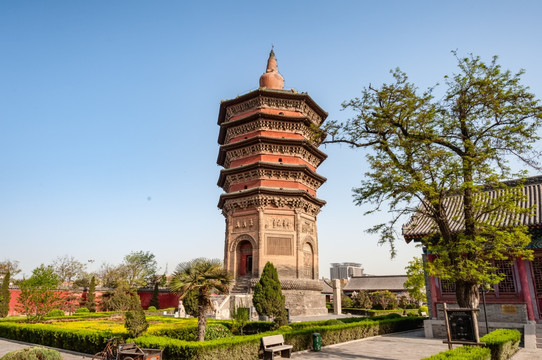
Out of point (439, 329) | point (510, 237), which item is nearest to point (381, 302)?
point (439, 329)

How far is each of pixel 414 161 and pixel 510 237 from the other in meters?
3.56

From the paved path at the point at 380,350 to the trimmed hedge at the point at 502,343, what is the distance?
391 mm

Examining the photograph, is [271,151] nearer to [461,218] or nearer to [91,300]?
[461,218]

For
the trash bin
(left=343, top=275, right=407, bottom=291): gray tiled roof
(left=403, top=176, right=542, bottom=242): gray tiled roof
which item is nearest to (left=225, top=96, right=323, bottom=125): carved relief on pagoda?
(left=403, top=176, right=542, bottom=242): gray tiled roof

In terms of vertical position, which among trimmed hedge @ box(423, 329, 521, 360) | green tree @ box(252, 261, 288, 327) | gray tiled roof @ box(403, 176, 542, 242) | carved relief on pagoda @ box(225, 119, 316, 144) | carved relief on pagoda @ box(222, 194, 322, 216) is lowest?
trimmed hedge @ box(423, 329, 521, 360)

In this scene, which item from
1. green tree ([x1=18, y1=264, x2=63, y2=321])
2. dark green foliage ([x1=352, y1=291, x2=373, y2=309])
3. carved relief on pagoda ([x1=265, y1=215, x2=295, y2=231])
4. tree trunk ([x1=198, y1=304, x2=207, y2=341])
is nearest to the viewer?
tree trunk ([x1=198, y1=304, x2=207, y2=341])

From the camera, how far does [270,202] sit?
28.6 metres

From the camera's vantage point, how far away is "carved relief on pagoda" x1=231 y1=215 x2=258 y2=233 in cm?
2852

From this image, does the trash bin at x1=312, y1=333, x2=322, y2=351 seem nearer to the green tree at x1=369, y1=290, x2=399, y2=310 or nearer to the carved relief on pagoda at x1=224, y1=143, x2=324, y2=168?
the carved relief on pagoda at x1=224, y1=143, x2=324, y2=168

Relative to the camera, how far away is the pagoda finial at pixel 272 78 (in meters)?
35.1

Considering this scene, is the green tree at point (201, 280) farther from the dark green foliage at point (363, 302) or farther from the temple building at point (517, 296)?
the dark green foliage at point (363, 302)

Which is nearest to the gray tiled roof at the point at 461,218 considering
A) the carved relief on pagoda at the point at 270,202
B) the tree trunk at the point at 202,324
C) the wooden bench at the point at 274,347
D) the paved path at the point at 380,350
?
the paved path at the point at 380,350

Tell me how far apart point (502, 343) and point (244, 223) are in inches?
814

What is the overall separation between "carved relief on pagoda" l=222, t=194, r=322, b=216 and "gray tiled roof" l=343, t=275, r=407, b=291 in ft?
112
